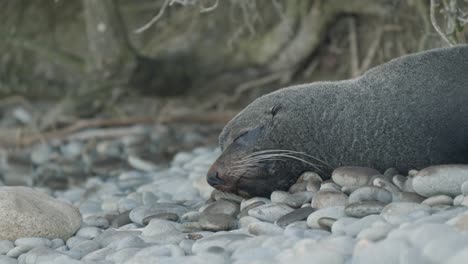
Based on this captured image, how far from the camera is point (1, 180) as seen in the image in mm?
6645

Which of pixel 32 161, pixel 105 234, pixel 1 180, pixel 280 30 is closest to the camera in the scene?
pixel 105 234

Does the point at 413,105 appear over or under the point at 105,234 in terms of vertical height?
over

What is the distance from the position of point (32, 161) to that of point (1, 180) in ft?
1.99

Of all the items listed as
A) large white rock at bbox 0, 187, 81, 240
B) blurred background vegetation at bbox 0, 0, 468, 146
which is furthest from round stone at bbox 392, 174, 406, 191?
blurred background vegetation at bbox 0, 0, 468, 146

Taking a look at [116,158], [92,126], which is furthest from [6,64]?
[116,158]

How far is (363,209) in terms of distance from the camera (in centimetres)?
365

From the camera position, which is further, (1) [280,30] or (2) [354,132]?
(1) [280,30]

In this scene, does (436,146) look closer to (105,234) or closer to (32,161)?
(105,234)

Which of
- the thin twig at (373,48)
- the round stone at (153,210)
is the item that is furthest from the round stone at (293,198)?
the thin twig at (373,48)

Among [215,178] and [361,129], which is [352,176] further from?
[215,178]

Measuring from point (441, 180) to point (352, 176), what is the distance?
0.49 meters

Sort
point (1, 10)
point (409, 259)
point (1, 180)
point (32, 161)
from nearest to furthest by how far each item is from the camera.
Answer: point (409, 259), point (1, 180), point (32, 161), point (1, 10)

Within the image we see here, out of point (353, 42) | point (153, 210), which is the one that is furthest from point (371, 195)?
point (353, 42)

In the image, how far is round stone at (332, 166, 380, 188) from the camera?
415cm
